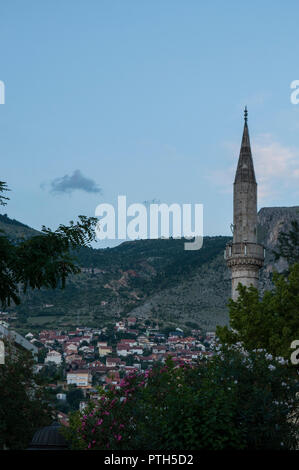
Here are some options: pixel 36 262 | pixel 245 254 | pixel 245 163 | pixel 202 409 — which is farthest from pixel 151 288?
pixel 36 262

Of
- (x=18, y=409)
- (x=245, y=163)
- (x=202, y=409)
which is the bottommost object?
(x=18, y=409)

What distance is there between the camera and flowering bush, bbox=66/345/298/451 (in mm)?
14523

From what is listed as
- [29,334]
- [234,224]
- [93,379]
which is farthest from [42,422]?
[29,334]

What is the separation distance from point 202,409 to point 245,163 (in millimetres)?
21538

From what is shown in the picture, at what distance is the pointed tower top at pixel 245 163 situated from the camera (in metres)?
34.6

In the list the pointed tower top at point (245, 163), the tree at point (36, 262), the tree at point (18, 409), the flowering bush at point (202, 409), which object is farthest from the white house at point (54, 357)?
the tree at point (36, 262)

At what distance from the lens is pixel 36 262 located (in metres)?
12.9

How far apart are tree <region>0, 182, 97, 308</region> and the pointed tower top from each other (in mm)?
21715

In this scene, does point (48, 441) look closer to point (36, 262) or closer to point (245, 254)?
point (36, 262)

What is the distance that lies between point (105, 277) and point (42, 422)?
4933 inches

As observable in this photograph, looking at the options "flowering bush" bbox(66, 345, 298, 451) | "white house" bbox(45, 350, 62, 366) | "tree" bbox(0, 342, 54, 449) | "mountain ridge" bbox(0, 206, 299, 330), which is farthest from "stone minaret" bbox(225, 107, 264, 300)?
"white house" bbox(45, 350, 62, 366)

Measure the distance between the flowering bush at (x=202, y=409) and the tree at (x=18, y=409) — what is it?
367 cm

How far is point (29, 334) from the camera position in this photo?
400 ft
